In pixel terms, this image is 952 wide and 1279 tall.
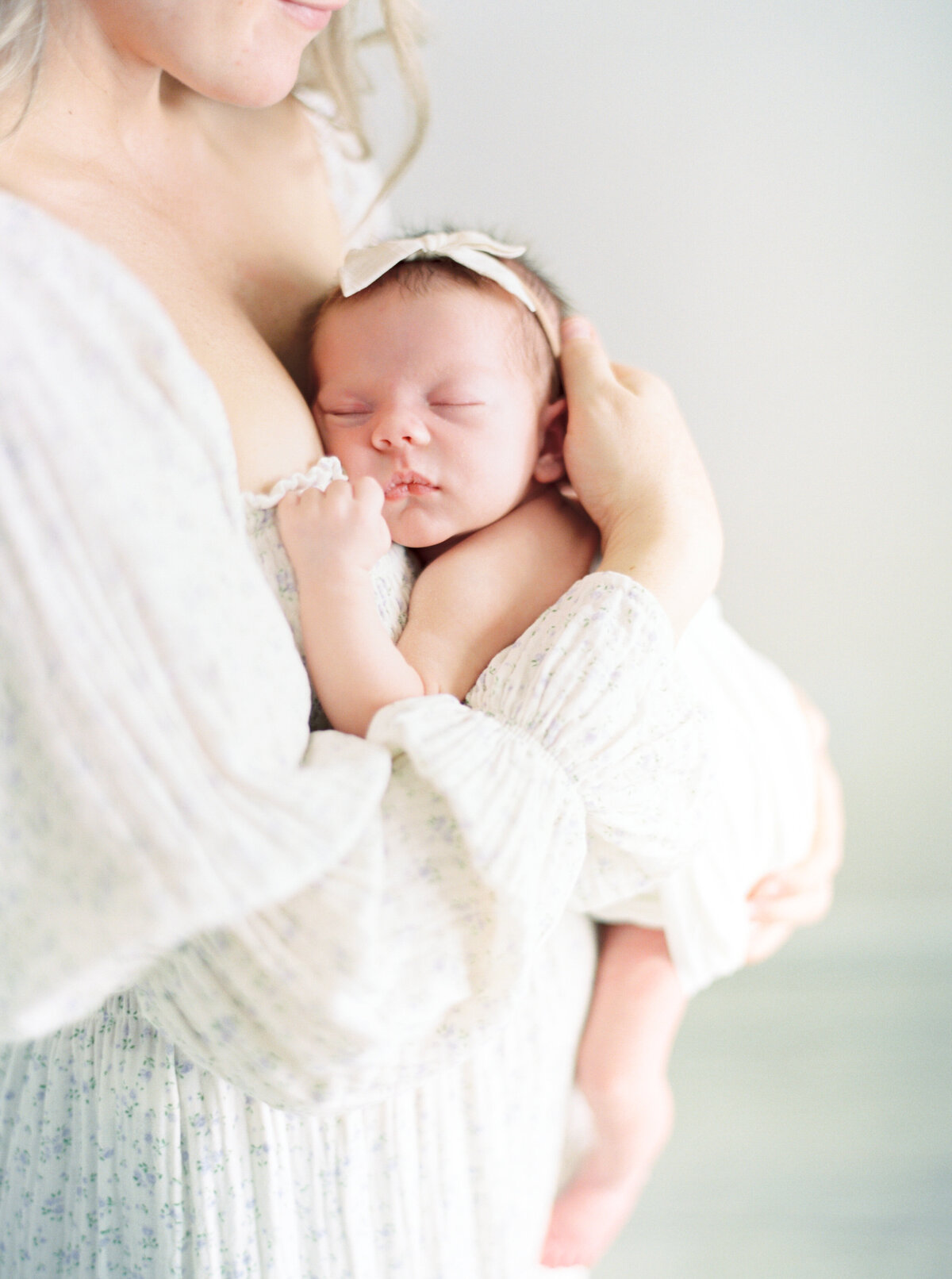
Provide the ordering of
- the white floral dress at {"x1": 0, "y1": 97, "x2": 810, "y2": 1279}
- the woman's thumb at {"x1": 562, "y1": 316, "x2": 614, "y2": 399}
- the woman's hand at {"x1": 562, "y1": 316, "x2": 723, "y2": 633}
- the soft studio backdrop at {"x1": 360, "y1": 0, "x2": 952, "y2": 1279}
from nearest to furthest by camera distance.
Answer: the white floral dress at {"x1": 0, "y1": 97, "x2": 810, "y2": 1279}, the woman's hand at {"x1": 562, "y1": 316, "x2": 723, "y2": 633}, the woman's thumb at {"x1": 562, "y1": 316, "x2": 614, "y2": 399}, the soft studio backdrop at {"x1": 360, "y1": 0, "x2": 952, "y2": 1279}

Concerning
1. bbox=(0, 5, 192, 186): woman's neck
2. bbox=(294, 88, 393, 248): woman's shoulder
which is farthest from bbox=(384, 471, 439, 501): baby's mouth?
bbox=(294, 88, 393, 248): woman's shoulder

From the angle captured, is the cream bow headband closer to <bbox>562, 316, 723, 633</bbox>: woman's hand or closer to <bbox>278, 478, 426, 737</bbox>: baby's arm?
<bbox>562, 316, 723, 633</bbox>: woman's hand

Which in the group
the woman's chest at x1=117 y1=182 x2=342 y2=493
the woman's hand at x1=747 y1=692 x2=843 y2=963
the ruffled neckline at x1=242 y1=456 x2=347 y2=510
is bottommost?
the woman's hand at x1=747 y1=692 x2=843 y2=963

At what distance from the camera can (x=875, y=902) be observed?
1776mm

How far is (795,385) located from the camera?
1504 millimetres

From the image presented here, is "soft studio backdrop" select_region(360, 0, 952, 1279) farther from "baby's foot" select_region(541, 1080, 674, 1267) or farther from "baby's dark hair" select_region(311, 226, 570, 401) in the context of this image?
"baby's foot" select_region(541, 1080, 674, 1267)

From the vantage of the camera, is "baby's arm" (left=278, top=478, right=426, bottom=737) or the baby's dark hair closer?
"baby's arm" (left=278, top=478, right=426, bottom=737)

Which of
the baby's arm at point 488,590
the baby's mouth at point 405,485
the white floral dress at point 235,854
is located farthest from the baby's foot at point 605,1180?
the baby's mouth at point 405,485

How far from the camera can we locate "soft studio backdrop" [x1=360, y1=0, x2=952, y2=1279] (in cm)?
134

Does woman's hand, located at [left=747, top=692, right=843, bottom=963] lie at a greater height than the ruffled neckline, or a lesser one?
lesser

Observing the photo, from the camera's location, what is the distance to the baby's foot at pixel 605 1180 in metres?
0.89

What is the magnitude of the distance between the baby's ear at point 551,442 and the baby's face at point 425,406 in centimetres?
5

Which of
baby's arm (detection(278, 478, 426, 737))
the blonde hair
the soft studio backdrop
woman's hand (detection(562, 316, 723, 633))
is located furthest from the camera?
the soft studio backdrop

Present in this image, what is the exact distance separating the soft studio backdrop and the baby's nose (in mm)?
717
